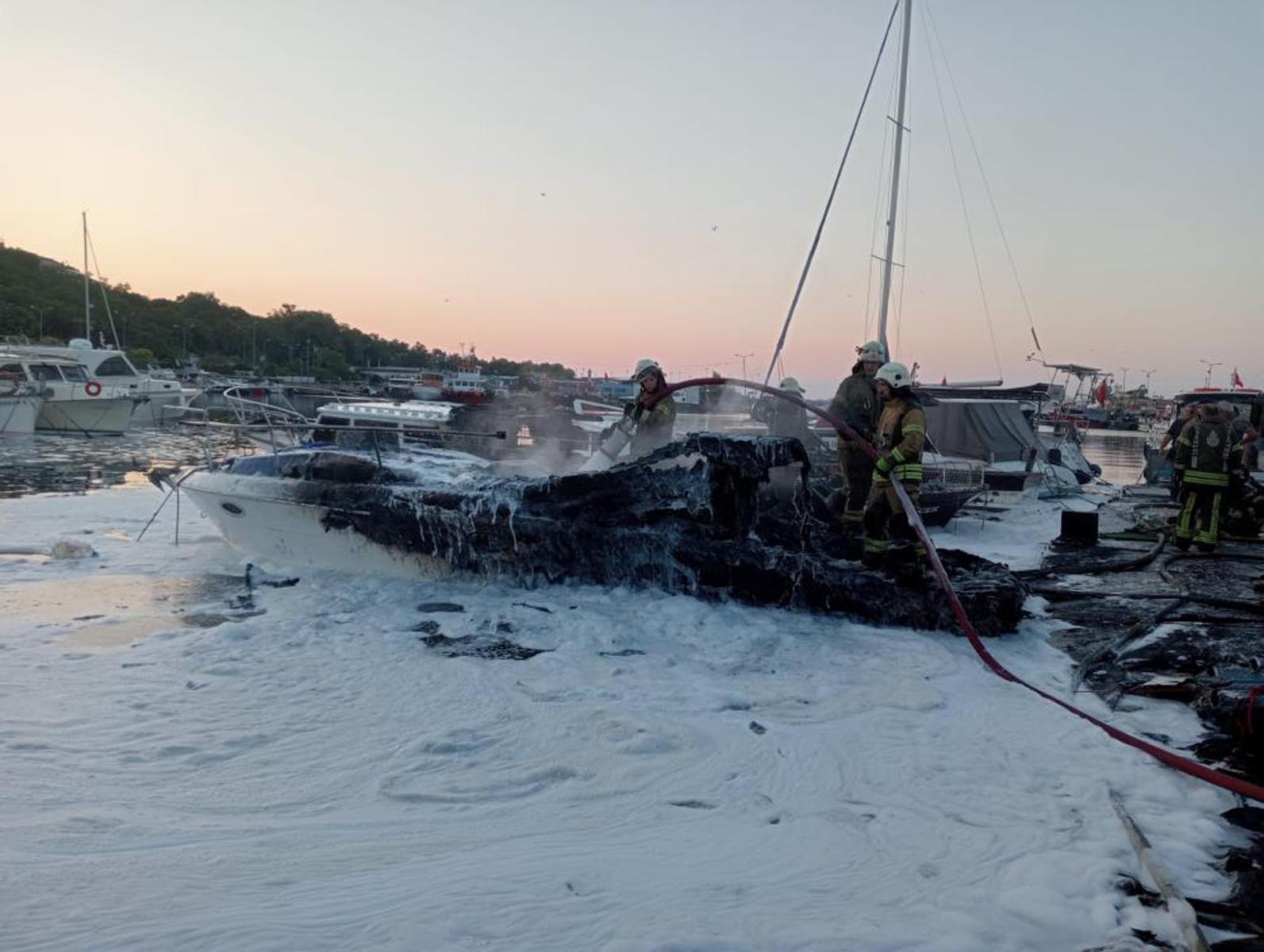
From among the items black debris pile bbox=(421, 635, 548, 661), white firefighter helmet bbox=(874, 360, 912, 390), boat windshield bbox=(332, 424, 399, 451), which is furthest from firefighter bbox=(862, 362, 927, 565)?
boat windshield bbox=(332, 424, 399, 451)

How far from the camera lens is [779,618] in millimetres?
6277

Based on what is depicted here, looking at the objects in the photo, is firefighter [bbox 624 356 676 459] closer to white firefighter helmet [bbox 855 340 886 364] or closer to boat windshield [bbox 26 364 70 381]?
white firefighter helmet [bbox 855 340 886 364]

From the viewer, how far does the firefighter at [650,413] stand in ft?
26.1

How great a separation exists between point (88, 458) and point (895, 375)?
63.9ft

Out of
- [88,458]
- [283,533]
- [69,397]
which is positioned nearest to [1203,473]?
[283,533]

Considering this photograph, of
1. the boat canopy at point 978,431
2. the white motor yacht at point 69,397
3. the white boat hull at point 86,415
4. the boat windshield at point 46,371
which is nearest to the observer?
the boat canopy at point 978,431

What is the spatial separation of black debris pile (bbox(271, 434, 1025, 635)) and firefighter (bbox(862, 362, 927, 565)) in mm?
359

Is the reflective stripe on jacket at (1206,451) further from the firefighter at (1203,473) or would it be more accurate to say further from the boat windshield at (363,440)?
the boat windshield at (363,440)

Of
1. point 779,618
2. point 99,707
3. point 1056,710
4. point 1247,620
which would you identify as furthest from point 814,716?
point 1247,620

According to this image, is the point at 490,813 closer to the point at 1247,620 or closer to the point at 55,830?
the point at 55,830

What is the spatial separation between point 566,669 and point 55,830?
2.72m

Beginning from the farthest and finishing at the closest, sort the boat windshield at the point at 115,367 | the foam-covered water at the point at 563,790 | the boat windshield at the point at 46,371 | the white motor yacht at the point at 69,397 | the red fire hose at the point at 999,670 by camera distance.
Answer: the boat windshield at the point at 115,367 < the boat windshield at the point at 46,371 < the white motor yacht at the point at 69,397 < the red fire hose at the point at 999,670 < the foam-covered water at the point at 563,790

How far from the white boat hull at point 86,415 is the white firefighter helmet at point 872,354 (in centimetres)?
2844

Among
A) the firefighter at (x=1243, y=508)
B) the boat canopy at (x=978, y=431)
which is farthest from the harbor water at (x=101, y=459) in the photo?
the firefighter at (x=1243, y=508)
